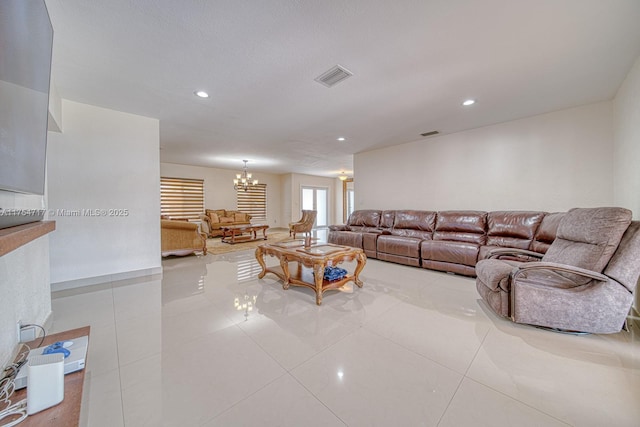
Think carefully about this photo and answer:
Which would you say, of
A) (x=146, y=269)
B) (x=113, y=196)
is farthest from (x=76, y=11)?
(x=146, y=269)

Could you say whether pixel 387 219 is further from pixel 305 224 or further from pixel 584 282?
pixel 584 282

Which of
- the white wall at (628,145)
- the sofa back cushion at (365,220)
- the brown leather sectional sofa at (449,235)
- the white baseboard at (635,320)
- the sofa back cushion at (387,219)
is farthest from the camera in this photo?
the sofa back cushion at (365,220)

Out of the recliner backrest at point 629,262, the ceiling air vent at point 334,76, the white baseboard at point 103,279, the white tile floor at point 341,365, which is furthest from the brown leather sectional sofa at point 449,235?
the white baseboard at point 103,279

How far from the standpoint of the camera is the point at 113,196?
132 inches

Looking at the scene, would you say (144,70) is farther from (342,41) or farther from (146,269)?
(146,269)

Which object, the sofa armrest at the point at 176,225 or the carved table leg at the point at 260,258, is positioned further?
the sofa armrest at the point at 176,225

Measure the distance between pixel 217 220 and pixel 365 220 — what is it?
4711mm

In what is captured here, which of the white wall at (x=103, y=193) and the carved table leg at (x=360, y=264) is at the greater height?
the white wall at (x=103, y=193)

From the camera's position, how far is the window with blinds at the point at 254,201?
894 cm

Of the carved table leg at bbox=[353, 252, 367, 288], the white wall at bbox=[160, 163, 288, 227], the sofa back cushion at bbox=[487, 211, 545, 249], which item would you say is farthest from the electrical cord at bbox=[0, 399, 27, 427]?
the white wall at bbox=[160, 163, 288, 227]

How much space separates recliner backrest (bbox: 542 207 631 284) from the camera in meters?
1.91

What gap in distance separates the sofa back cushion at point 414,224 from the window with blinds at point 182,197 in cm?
639

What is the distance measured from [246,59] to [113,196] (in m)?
2.86

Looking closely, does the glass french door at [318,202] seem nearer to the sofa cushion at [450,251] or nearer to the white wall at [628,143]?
the sofa cushion at [450,251]
